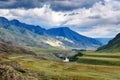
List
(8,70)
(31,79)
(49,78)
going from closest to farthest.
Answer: (8,70) < (31,79) < (49,78)

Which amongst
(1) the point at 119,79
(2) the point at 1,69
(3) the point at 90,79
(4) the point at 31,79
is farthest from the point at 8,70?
(1) the point at 119,79

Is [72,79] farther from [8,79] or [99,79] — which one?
[8,79]

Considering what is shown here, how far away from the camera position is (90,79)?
157m

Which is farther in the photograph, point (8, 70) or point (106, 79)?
point (106, 79)

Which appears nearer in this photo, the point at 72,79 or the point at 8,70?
the point at 8,70

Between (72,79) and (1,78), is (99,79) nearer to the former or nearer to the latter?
(72,79)

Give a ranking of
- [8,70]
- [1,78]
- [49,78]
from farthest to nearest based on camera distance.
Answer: [49,78] → [8,70] → [1,78]

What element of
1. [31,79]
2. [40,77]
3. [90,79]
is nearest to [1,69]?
[31,79]

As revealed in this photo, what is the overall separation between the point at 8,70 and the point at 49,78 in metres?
40.8

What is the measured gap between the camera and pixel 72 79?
15438cm

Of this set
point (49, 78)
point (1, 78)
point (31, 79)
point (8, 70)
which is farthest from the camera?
point (49, 78)

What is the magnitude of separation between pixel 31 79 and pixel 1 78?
94.5ft

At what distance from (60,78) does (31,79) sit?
83.8 feet

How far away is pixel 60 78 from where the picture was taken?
157500 mm
